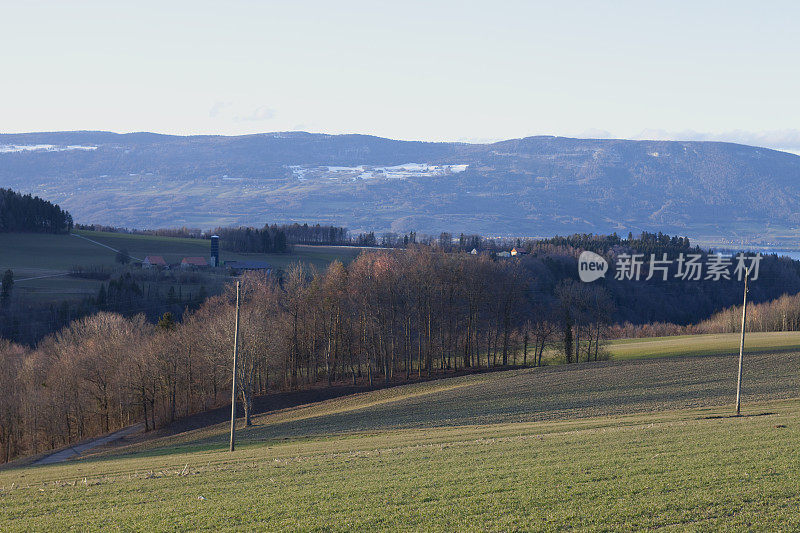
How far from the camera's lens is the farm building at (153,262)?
470 ft

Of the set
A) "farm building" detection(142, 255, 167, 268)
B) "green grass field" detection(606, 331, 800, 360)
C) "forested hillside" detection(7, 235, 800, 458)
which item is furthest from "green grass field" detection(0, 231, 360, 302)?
"green grass field" detection(606, 331, 800, 360)


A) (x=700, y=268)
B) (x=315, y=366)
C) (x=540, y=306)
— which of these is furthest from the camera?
(x=700, y=268)

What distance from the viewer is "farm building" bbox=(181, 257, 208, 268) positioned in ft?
477

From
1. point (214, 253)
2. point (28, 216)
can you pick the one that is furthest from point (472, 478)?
point (28, 216)

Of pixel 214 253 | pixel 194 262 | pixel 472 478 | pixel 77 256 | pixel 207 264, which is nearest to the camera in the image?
pixel 472 478

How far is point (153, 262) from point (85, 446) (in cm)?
9958

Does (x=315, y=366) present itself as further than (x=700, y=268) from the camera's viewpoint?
No

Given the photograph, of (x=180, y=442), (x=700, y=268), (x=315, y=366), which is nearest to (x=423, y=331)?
(x=315, y=366)

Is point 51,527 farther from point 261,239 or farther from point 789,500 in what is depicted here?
point 261,239

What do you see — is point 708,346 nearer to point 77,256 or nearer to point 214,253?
point 214,253

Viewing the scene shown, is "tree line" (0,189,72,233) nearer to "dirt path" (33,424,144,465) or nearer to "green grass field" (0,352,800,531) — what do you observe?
"dirt path" (33,424,144,465)

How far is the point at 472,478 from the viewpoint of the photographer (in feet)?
62.6

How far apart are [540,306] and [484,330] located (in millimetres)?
10993

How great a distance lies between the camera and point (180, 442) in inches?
1706
